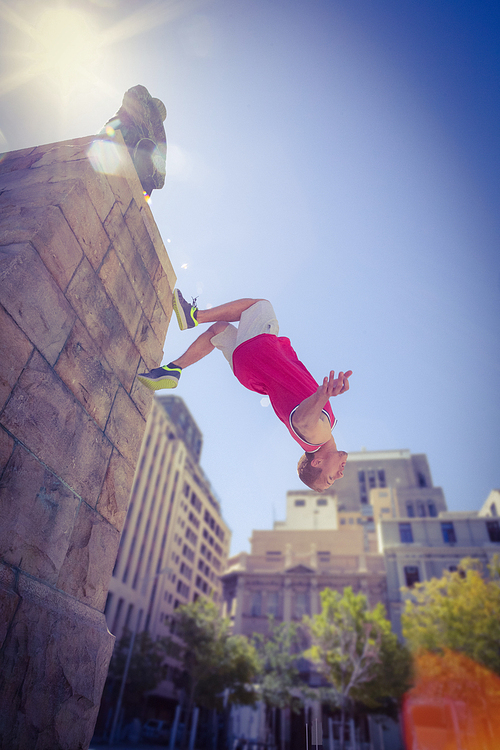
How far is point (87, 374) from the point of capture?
7.91ft

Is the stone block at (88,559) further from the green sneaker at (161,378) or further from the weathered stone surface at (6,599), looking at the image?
the green sneaker at (161,378)

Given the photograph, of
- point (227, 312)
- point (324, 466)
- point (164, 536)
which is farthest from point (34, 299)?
point (164, 536)

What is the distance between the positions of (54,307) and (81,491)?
0.95 m

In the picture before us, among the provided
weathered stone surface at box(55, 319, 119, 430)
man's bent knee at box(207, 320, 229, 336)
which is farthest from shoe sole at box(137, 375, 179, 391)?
man's bent knee at box(207, 320, 229, 336)

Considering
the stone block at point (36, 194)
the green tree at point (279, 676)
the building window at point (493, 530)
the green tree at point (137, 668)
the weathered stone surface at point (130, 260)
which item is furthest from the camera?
the building window at point (493, 530)

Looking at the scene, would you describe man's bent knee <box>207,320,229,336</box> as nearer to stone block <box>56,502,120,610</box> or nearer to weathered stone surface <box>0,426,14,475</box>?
stone block <box>56,502,120,610</box>

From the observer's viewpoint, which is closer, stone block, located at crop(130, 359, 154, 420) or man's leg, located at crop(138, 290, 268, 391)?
stone block, located at crop(130, 359, 154, 420)

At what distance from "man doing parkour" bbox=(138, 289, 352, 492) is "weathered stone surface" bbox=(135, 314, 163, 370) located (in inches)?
4.5

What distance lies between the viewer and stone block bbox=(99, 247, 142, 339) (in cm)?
269

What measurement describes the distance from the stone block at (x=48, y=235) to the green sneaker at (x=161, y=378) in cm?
84

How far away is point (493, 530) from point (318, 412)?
4781 cm

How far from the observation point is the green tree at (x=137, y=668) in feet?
98.0

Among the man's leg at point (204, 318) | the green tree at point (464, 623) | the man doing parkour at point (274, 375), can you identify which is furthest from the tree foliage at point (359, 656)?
the man's leg at point (204, 318)

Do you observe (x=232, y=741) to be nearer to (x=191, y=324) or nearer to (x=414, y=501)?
(x=414, y=501)
